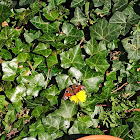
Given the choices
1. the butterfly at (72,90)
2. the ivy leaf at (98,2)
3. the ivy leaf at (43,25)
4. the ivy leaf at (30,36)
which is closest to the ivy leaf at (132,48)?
the ivy leaf at (98,2)

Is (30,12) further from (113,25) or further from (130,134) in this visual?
(130,134)

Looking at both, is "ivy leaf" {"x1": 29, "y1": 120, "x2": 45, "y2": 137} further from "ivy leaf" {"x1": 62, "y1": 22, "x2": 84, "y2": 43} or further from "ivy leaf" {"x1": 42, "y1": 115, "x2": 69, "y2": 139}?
"ivy leaf" {"x1": 62, "y1": 22, "x2": 84, "y2": 43}

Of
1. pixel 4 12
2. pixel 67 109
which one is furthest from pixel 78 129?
pixel 4 12

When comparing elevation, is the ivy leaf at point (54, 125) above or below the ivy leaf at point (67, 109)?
below

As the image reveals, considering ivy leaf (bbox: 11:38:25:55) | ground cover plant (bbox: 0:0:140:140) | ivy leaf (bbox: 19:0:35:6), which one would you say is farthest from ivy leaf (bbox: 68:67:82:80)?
ivy leaf (bbox: 19:0:35:6)

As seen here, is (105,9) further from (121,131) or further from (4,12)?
(121,131)

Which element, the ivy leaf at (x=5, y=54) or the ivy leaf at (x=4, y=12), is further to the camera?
the ivy leaf at (x=5, y=54)

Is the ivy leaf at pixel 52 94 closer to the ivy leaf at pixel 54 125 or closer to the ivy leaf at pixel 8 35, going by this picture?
the ivy leaf at pixel 54 125
